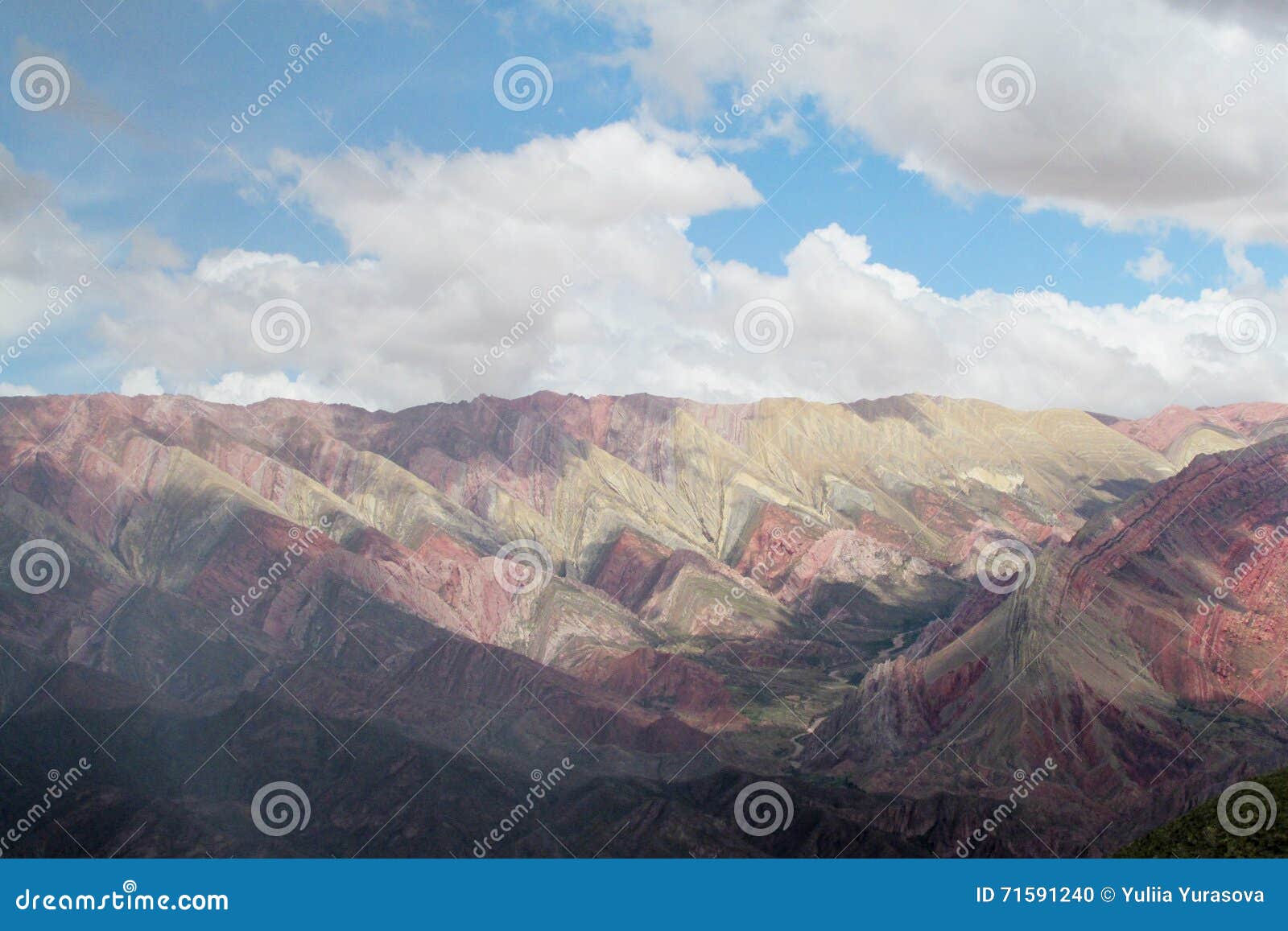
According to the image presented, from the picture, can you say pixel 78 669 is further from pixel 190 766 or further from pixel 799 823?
pixel 799 823

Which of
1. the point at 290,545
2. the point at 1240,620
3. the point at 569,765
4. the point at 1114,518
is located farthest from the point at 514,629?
the point at 1240,620

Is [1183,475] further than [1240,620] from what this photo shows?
Yes

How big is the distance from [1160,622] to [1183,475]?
88.7 ft

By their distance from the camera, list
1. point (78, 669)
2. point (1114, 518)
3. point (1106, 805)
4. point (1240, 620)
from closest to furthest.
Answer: point (1106, 805)
point (1240, 620)
point (1114, 518)
point (78, 669)

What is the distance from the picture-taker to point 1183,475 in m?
125

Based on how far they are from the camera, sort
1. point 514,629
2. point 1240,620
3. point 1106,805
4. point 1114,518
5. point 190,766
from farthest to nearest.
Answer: point 514,629
point 1114,518
point 190,766
point 1240,620
point 1106,805

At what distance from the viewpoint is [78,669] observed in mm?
131750

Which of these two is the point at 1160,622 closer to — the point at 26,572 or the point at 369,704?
the point at 369,704

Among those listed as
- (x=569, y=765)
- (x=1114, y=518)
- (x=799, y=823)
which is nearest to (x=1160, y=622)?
(x=1114, y=518)

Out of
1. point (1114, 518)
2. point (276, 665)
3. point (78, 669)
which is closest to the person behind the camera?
point (1114, 518)

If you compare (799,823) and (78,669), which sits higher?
(799,823)

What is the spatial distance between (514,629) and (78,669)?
68.2 m

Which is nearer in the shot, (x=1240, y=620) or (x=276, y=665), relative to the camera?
(x=1240, y=620)

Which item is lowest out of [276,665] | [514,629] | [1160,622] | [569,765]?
[276,665]
